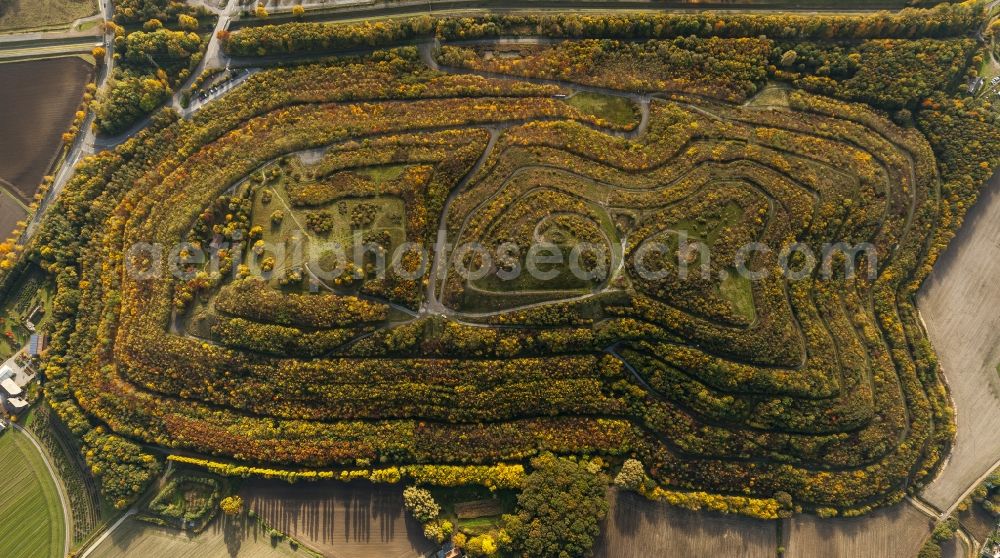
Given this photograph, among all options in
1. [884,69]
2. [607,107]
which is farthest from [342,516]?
[884,69]

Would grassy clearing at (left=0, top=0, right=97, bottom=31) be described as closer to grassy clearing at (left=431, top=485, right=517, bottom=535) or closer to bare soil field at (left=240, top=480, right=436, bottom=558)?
bare soil field at (left=240, top=480, right=436, bottom=558)

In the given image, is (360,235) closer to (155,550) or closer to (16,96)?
(155,550)

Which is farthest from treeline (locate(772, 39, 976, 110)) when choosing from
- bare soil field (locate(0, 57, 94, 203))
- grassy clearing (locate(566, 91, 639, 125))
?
bare soil field (locate(0, 57, 94, 203))

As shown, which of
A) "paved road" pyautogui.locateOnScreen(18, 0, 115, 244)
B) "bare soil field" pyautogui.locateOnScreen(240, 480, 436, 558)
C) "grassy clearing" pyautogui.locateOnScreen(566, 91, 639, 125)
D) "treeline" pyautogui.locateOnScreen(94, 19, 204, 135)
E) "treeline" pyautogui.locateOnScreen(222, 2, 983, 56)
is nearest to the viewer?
"bare soil field" pyautogui.locateOnScreen(240, 480, 436, 558)

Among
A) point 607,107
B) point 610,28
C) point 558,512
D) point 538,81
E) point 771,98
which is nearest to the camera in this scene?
point 558,512

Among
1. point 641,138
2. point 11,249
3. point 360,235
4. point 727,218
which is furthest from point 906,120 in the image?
point 11,249

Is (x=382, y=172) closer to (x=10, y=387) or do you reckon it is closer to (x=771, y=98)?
(x=771, y=98)
